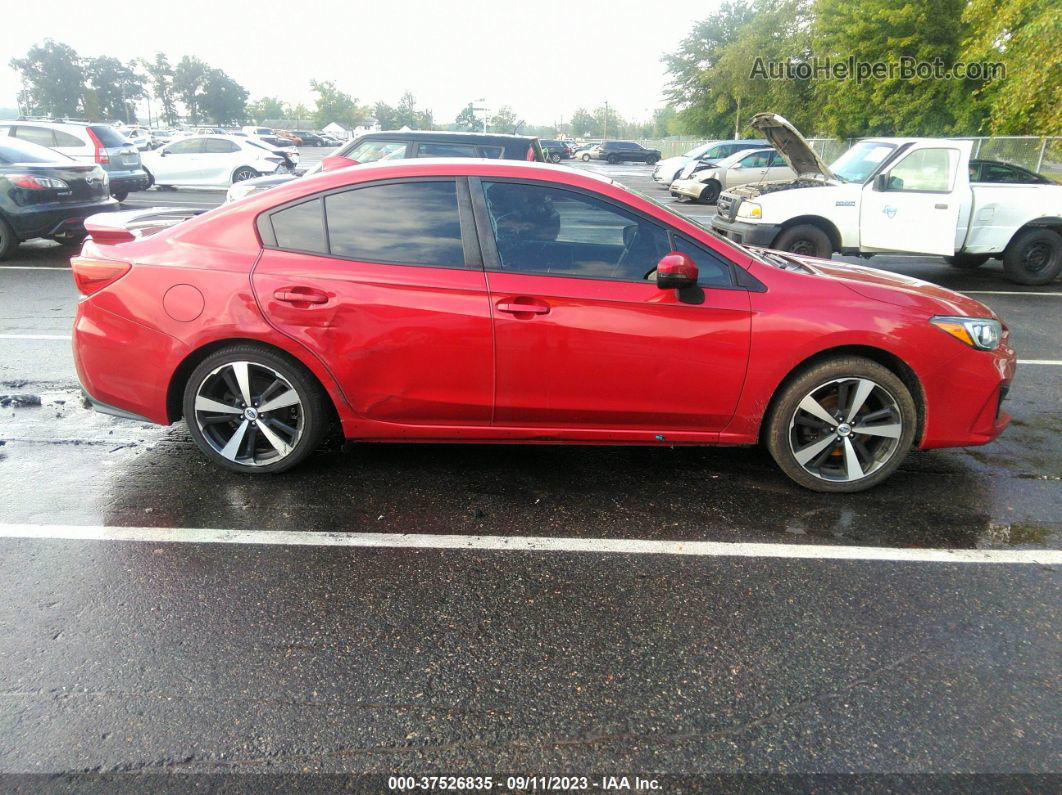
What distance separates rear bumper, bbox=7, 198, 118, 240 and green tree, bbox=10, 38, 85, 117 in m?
92.3

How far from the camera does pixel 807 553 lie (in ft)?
11.2

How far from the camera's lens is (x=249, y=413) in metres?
3.98

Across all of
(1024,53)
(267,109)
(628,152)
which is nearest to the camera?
(1024,53)

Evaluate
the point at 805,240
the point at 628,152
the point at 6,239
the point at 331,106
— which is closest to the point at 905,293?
the point at 805,240

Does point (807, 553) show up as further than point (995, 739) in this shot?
Yes

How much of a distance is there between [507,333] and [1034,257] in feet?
32.5

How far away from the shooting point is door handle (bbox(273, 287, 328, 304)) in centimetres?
378

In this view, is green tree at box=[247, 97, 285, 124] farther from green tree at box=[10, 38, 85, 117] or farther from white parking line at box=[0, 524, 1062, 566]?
white parking line at box=[0, 524, 1062, 566]

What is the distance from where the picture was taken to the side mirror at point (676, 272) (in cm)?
368

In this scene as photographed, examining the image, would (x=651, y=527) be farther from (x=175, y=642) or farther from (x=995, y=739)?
(x=175, y=642)

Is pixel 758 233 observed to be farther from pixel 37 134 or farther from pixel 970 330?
pixel 37 134

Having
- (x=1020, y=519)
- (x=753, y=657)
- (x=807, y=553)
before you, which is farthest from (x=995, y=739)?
(x=1020, y=519)

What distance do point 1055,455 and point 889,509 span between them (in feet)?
5.16

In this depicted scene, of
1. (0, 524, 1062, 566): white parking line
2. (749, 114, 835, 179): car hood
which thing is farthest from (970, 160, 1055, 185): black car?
(0, 524, 1062, 566): white parking line
